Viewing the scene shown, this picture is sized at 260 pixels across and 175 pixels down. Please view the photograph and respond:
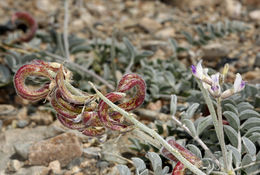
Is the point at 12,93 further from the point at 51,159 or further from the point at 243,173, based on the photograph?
the point at 243,173

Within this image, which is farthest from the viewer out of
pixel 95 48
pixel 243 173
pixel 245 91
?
pixel 95 48

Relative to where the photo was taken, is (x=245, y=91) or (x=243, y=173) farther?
(x=245, y=91)

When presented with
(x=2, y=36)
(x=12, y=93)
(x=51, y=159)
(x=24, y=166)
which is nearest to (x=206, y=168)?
(x=51, y=159)

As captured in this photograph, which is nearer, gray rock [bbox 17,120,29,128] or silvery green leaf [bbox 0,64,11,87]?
gray rock [bbox 17,120,29,128]

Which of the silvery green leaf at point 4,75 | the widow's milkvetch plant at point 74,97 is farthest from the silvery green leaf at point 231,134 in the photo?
the silvery green leaf at point 4,75

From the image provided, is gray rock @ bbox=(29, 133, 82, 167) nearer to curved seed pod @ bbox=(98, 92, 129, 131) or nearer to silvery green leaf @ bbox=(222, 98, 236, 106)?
curved seed pod @ bbox=(98, 92, 129, 131)

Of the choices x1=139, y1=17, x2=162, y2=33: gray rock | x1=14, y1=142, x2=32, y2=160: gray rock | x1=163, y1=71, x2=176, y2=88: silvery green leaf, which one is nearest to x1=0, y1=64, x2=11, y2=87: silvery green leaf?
x1=14, y1=142, x2=32, y2=160: gray rock
